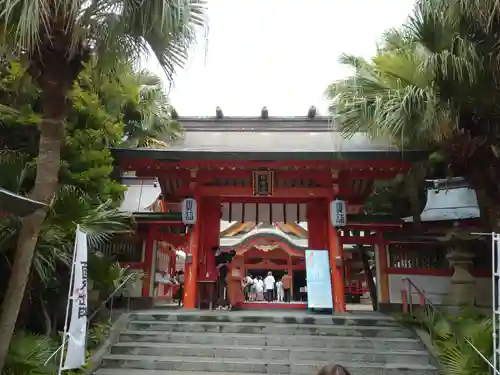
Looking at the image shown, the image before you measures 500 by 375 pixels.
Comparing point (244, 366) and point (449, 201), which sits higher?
point (449, 201)

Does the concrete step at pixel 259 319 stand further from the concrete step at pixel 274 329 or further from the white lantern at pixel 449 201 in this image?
the white lantern at pixel 449 201

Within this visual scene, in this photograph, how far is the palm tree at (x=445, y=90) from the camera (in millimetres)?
6039

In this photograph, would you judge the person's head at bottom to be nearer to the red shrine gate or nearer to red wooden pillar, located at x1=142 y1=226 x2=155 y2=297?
the red shrine gate

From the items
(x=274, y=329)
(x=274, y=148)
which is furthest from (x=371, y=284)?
(x=274, y=329)

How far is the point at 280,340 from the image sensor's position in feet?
24.4

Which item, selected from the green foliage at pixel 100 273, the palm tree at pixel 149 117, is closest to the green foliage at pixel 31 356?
the green foliage at pixel 100 273

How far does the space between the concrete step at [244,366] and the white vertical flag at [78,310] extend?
47.5 inches

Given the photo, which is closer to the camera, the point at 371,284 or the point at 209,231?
the point at 371,284

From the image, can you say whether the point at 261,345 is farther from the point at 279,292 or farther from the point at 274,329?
the point at 279,292

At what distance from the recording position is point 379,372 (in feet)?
21.6

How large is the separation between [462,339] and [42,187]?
5923 millimetres

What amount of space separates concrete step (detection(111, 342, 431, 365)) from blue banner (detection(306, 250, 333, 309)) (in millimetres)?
2050

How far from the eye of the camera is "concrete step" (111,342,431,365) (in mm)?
6977

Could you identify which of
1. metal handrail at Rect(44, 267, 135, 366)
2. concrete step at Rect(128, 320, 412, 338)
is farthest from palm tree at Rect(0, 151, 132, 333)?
concrete step at Rect(128, 320, 412, 338)
